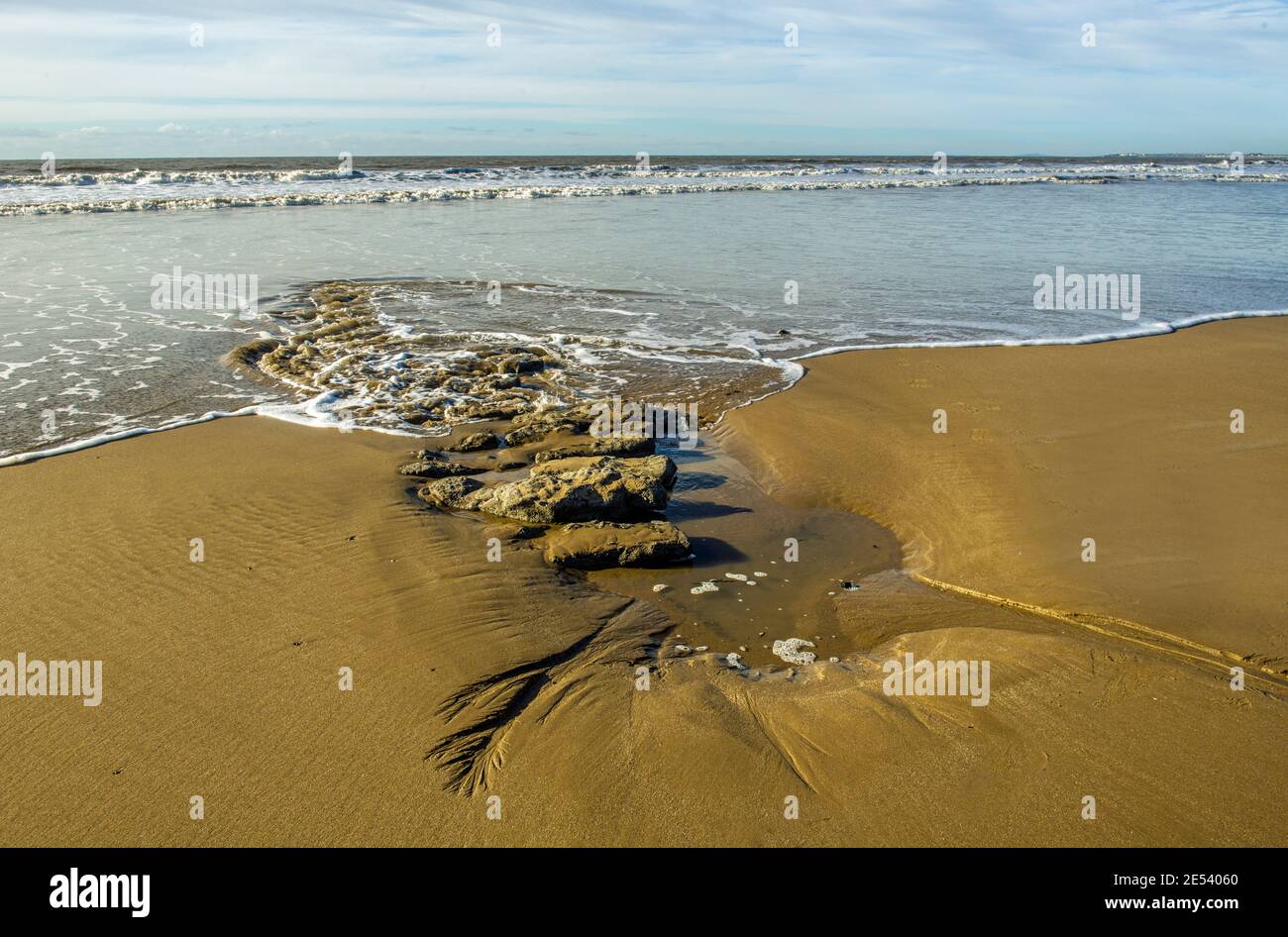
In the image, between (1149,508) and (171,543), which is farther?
(1149,508)

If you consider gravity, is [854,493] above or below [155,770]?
above

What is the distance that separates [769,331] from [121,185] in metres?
39.7

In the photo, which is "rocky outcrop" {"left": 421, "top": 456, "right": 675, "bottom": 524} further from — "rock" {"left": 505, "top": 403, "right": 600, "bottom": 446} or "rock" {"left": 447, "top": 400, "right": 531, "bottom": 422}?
"rock" {"left": 447, "top": 400, "right": 531, "bottom": 422}

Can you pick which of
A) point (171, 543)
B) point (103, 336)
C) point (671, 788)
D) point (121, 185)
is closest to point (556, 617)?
point (671, 788)

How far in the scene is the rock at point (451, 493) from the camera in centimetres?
658

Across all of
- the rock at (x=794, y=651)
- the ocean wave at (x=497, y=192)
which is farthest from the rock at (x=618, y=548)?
the ocean wave at (x=497, y=192)

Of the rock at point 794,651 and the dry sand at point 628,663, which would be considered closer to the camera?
the dry sand at point 628,663

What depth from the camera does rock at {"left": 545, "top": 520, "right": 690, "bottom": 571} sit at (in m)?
5.79

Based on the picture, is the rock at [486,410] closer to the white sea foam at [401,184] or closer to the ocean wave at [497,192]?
the ocean wave at [497,192]

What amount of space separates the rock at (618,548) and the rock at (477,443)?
85.7 inches

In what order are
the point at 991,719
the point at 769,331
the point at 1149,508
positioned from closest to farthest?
1. the point at 991,719
2. the point at 1149,508
3. the point at 769,331

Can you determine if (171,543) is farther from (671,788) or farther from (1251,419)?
(1251,419)

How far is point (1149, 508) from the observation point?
6355mm

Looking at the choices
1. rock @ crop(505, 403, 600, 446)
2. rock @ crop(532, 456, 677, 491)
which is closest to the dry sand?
rock @ crop(532, 456, 677, 491)
